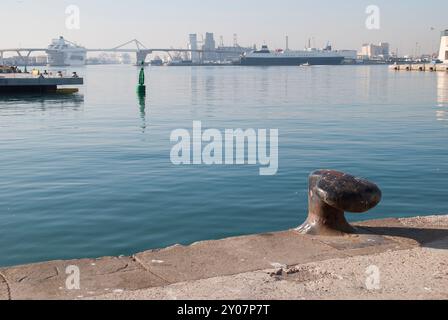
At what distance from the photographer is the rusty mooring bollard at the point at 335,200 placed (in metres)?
6.76

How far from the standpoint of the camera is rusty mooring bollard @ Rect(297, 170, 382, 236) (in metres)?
6.76

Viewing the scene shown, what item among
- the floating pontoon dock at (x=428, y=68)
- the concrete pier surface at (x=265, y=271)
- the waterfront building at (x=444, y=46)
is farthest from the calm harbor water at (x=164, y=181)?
the waterfront building at (x=444, y=46)

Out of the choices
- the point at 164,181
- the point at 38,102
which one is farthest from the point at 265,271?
the point at 38,102

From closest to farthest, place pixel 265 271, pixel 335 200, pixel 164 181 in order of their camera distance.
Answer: pixel 265 271
pixel 335 200
pixel 164 181

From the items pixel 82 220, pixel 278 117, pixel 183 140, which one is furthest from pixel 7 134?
pixel 82 220

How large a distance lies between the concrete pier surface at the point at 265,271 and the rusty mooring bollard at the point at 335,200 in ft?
0.75

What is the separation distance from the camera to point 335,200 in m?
6.78

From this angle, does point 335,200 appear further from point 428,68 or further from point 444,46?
point 444,46

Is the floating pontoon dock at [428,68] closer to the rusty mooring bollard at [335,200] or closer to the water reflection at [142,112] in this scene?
the water reflection at [142,112]

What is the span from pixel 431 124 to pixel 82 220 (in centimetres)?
1967

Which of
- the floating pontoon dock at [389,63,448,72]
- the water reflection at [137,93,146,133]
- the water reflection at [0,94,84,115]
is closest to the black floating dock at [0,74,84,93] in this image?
the water reflection at [0,94,84,115]

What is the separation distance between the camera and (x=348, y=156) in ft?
55.9

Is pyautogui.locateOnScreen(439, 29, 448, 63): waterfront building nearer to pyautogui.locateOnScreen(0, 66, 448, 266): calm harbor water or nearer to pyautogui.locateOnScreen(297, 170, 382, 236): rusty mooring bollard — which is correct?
pyautogui.locateOnScreen(0, 66, 448, 266): calm harbor water

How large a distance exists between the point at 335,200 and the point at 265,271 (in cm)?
149
